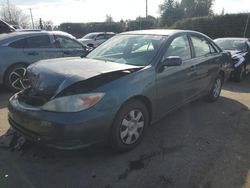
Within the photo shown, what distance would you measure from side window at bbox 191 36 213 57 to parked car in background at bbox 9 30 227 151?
4.1 inches

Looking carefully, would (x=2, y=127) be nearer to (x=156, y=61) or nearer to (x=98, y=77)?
(x=98, y=77)

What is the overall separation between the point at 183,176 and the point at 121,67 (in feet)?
5.16

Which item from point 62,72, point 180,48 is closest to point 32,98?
point 62,72

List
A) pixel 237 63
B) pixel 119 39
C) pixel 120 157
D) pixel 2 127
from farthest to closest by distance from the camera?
1. pixel 237 63
2. pixel 119 39
3. pixel 2 127
4. pixel 120 157

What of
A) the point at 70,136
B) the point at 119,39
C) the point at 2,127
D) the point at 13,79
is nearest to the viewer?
the point at 70,136

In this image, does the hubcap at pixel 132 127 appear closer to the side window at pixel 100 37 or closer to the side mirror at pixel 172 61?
the side mirror at pixel 172 61

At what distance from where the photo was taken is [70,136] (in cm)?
302

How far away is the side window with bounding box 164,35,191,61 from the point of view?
14.0 feet

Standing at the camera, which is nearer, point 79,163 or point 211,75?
point 79,163

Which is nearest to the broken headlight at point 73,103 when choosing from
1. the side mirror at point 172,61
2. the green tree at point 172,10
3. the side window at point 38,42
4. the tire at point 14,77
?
the side mirror at point 172,61

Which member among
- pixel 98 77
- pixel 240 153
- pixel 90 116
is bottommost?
pixel 240 153

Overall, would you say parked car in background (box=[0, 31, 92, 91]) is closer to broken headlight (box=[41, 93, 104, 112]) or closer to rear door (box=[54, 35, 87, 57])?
rear door (box=[54, 35, 87, 57])

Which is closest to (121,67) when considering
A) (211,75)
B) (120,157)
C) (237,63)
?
(120,157)

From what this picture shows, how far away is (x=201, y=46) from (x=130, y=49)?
1592 mm
